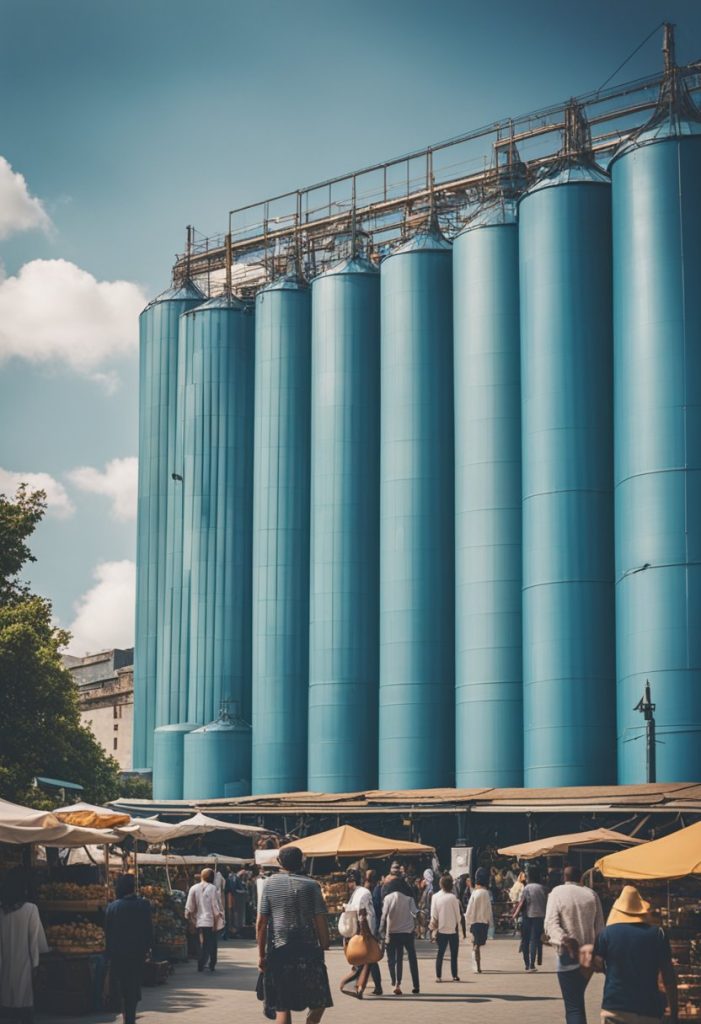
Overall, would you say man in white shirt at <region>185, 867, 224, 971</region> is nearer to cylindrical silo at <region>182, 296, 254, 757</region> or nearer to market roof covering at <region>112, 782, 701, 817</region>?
market roof covering at <region>112, 782, 701, 817</region>

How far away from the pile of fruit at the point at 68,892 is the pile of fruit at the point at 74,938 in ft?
2.72

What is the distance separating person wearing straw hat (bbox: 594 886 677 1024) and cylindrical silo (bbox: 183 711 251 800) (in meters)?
51.9

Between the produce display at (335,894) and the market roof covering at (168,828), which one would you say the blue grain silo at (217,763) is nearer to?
the market roof covering at (168,828)

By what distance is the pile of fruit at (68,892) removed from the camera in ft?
73.7

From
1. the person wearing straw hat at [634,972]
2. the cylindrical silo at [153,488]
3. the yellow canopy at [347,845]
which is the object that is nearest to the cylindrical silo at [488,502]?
the cylindrical silo at [153,488]

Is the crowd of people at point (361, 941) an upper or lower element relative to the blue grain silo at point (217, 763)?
lower

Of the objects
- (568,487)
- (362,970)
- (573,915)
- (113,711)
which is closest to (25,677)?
(568,487)

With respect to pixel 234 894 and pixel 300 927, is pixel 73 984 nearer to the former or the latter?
pixel 300 927

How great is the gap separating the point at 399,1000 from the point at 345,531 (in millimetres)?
40116

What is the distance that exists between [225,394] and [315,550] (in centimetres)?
1028

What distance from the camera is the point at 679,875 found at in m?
16.9

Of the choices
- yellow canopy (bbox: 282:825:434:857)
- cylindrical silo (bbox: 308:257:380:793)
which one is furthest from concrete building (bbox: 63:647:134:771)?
yellow canopy (bbox: 282:825:434:857)

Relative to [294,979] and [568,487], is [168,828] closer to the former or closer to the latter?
[294,979]

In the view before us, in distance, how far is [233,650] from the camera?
6619cm
